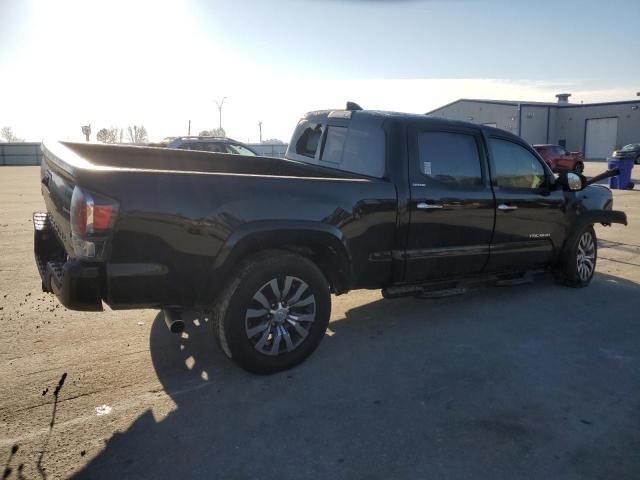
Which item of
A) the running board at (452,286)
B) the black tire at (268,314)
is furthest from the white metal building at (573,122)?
the black tire at (268,314)

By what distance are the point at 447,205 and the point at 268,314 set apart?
1905 millimetres

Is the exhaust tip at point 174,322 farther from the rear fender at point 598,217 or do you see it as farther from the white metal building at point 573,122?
the white metal building at point 573,122

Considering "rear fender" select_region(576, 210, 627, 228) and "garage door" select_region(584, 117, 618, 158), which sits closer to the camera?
"rear fender" select_region(576, 210, 627, 228)

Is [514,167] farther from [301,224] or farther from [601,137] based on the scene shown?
[601,137]

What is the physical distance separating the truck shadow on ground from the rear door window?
53.5 inches

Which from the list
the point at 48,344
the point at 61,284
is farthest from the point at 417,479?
the point at 48,344

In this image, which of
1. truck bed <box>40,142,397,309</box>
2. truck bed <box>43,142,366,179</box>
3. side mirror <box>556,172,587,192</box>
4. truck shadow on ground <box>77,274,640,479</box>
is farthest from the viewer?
side mirror <box>556,172,587,192</box>

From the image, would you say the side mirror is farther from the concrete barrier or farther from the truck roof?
the concrete barrier

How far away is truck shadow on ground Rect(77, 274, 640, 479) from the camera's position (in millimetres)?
2615

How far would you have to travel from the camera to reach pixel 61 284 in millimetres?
3031

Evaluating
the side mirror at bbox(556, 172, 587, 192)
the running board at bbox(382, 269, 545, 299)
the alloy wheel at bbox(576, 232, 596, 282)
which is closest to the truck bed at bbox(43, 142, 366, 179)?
Answer: the running board at bbox(382, 269, 545, 299)

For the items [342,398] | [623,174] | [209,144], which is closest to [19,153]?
[209,144]

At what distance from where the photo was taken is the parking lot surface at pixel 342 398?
263 cm

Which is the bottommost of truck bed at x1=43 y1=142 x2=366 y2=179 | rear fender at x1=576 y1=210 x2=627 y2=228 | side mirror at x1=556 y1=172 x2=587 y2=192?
rear fender at x1=576 y1=210 x2=627 y2=228
